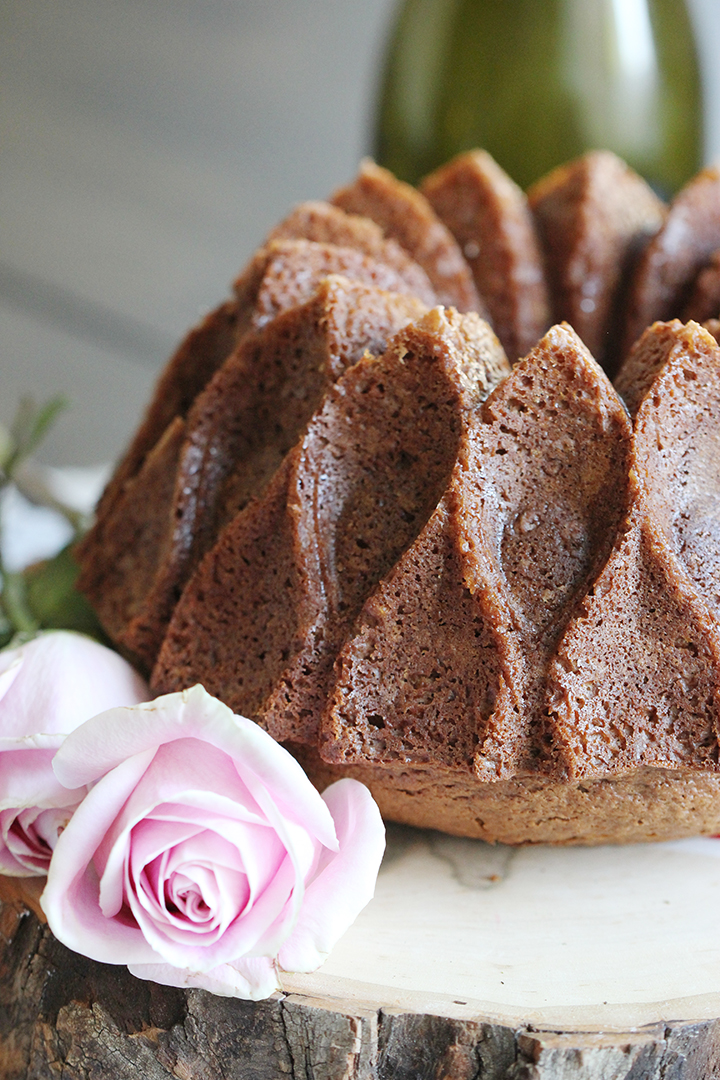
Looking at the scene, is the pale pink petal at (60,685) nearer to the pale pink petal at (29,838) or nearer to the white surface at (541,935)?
the pale pink petal at (29,838)

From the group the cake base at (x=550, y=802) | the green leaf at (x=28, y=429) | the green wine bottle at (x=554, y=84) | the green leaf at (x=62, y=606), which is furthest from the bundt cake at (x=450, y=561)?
the green wine bottle at (x=554, y=84)

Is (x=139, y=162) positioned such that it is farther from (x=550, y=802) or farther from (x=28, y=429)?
(x=550, y=802)

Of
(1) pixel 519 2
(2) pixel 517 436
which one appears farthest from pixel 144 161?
(2) pixel 517 436

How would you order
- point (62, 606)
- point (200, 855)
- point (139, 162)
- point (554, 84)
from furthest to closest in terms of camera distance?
point (139, 162) < point (554, 84) < point (62, 606) < point (200, 855)

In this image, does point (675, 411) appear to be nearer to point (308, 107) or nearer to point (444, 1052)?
point (444, 1052)

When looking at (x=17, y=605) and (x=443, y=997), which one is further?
(x=17, y=605)

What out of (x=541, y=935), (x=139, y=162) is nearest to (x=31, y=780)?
(x=541, y=935)

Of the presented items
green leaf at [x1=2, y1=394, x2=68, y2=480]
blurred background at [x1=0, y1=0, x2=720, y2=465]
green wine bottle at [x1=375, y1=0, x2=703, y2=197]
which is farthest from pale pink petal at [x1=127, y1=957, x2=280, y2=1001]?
blurred background at [x1=0, y1=0, x2=720, y2=465]
